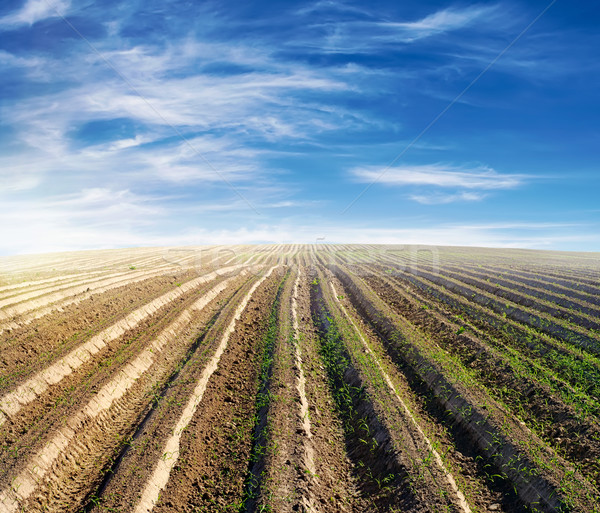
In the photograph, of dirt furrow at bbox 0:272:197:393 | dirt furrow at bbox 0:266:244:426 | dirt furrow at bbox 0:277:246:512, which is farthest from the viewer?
dirt furrow at bbox 0:272:197:393

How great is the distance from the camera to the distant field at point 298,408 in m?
4.27

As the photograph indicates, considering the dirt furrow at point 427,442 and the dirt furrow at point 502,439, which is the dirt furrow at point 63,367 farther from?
the dirt furrow at point 502,439

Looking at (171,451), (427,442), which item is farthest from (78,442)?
(427,442)

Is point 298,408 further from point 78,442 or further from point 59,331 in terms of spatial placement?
point 59,331

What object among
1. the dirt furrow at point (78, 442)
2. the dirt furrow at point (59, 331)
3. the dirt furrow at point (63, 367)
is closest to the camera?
the dirt furrow at point (78, 442)

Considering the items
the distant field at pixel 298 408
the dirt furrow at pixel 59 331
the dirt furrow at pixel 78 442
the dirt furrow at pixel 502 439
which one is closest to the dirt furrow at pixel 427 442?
the distant field at pixel 298 408

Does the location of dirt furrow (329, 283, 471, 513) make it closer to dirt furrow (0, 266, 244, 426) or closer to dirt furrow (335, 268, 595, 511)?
dirt furrow (335, 268, 595, 511)

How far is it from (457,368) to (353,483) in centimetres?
402

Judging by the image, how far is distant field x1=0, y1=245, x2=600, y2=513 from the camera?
14.0 feet

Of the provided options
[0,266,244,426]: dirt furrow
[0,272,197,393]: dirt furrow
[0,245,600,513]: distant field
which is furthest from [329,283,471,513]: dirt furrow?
[0,272,197,393]: dirt furrow

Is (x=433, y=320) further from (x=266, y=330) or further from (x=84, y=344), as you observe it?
(x=84, y=344)

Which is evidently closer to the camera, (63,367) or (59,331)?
(63,367)

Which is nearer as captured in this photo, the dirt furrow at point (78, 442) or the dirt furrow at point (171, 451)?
the dirt furrow at point (171, 451)

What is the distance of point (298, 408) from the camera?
19.4 feet
